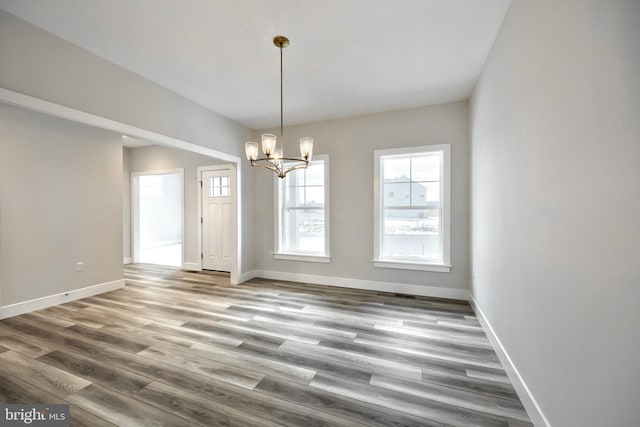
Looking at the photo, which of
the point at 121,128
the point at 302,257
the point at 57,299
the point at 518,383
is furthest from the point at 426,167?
the point at 57,299

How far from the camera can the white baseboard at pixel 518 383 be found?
153 cm

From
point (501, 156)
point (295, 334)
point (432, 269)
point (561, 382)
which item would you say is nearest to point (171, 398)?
point (295, 334)

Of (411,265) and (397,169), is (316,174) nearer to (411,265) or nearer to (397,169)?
(397,169)

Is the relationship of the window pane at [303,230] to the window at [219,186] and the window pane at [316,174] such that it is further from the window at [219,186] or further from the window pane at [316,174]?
the window at [219,186]

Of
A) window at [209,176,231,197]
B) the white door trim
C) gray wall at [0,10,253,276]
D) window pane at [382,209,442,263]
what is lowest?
window pane at [382,209,442,263]

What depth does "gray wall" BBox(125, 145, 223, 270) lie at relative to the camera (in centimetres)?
592

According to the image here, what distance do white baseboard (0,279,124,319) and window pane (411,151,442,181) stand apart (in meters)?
5.35

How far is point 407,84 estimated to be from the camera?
3268 mm

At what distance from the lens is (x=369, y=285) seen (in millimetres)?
4301

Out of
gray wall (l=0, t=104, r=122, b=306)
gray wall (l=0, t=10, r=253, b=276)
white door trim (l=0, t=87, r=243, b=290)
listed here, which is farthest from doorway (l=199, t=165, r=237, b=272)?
gray wall (l=0, t=10, r=253, b=276)

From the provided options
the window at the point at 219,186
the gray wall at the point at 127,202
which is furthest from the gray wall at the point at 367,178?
the gray wall at the point at 127,202

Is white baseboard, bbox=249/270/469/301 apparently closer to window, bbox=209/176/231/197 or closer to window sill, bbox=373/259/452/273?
window sill, bbox=373/259/452/273

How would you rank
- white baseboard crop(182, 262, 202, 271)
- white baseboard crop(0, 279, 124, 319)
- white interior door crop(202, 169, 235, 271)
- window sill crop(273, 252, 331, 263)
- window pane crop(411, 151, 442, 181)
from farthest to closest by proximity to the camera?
1. white baseboard crop(182, 262, 202, 271)
2. white interior door crop(202, 169, 235, 271)
3. window sill crop(273, 252, 331, 263)
4. window pane crop(411, 151, 442, 181)
5. white baseboard crop(0, 279, 124, 319)

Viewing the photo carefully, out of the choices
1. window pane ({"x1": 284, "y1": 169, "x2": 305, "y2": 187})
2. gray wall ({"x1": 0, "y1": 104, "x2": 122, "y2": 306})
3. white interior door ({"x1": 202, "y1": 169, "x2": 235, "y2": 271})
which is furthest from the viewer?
white interior door ({"x1": 202, "y1": 169, "x2": 235, "y2": 271})
